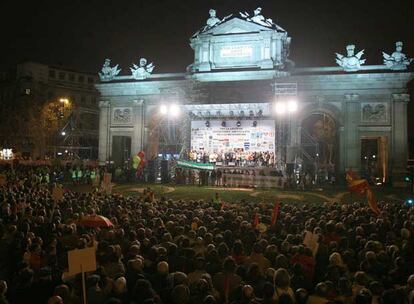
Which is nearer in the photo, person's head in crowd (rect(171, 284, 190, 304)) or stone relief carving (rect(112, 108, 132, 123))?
person's head in crowd (rect(171, 284, 190, 304))

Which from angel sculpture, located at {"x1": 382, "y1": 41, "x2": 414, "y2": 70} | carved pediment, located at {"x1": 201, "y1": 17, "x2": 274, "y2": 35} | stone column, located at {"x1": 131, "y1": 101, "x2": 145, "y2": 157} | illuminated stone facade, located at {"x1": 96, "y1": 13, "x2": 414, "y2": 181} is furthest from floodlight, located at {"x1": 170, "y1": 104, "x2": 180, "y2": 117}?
angel sculpture, located at {"x1": 382, "y1": 41, "x2": 414, "y2": 70}

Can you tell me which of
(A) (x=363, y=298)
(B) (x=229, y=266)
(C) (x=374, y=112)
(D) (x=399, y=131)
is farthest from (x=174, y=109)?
(A) (x=363, y=298)

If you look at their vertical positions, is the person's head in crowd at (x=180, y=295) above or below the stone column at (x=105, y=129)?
below

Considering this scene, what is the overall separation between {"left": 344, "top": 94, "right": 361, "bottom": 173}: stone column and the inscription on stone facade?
615 millimetres

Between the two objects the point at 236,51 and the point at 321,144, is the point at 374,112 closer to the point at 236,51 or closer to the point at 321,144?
the point at 236,51

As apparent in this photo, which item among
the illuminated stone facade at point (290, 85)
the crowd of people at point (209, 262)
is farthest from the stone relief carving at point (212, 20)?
the crowd of people at point (209, 262)

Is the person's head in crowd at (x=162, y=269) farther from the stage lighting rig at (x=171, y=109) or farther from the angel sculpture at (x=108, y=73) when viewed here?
the angel sculpture at (x=108, y=73)

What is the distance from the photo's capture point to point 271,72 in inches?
1576

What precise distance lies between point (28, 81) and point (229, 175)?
53241 mm

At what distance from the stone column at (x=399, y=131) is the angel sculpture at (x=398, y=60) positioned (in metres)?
2.76

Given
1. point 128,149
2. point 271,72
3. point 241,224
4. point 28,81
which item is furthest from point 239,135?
point 28,81

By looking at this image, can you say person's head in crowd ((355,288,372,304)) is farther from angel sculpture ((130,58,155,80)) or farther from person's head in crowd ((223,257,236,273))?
angel sculpture ((130,58,155,80))

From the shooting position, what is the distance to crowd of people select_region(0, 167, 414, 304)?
6.57 metres

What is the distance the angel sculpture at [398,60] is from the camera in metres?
37.3
